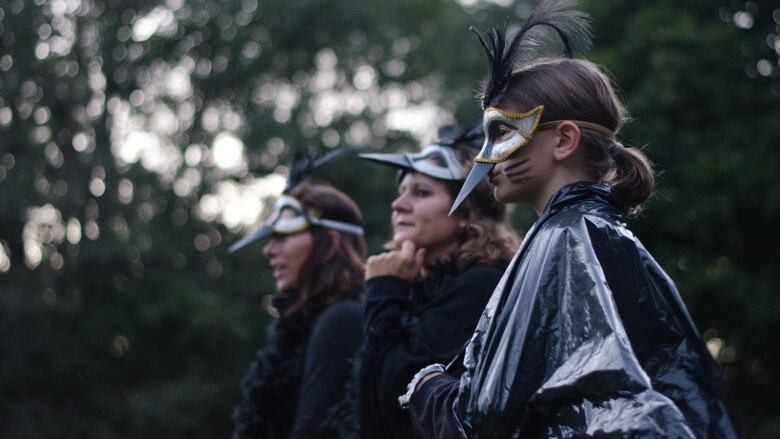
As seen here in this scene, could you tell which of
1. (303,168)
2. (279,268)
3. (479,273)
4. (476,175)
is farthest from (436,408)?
(303,168)

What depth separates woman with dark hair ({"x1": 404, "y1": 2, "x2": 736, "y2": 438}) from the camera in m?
2.13

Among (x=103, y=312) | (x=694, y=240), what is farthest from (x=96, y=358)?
(x=694, y=240)

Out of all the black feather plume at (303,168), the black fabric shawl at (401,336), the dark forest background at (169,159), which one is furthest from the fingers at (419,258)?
the dark forest background at (169,159)

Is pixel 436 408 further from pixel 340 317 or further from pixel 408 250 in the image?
pixel 340 317

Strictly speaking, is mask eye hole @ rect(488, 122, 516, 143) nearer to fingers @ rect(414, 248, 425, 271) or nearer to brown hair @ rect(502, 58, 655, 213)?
brown hair @ rect(502, 58, 655, 213)

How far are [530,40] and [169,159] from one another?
16.5m

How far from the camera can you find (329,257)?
496cm

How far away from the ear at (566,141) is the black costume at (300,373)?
1.83m

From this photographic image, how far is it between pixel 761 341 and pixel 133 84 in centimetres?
1227

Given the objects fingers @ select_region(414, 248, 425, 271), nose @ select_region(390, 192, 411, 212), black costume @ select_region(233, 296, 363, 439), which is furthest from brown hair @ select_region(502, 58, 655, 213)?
black costume @ select_region(233, 296, 363, 439)

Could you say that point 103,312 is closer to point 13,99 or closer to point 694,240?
point 13,99

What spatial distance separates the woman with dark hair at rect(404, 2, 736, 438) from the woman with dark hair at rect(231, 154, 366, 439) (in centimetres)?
163

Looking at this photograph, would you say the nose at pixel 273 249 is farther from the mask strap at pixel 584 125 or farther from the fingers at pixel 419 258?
the mask strap at pixel 584 125

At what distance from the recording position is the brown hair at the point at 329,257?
4.79m
